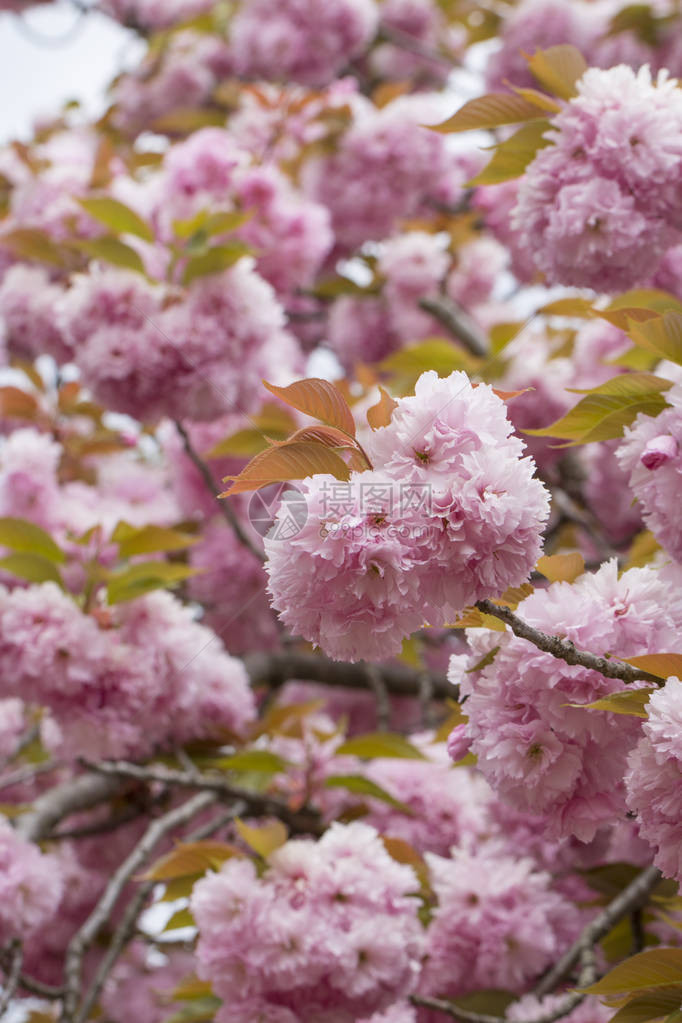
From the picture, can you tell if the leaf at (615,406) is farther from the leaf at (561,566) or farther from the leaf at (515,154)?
the leaf at (515,154)

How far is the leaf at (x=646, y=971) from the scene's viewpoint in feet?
3.14

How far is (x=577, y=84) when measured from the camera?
1273mm

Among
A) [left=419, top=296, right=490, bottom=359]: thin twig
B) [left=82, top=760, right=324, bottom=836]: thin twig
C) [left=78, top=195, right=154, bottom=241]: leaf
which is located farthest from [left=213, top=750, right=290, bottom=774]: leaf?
[left=419, top=296, right=490, bottom=359]: thin twig

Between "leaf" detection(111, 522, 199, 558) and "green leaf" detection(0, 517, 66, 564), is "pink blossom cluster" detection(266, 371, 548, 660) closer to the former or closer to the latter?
"leaf" detection(111, 522, 199, 558)

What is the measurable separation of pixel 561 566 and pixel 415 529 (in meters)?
0.27

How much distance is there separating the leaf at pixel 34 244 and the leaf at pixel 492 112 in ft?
4.64

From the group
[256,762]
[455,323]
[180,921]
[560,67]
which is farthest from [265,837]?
[455,323]

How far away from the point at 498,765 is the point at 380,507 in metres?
0.29

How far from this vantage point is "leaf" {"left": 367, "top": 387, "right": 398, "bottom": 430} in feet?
2.79

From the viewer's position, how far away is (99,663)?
174 cm

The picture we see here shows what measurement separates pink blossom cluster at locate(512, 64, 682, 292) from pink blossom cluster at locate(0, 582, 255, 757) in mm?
918

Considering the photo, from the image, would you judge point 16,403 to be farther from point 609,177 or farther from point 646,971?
point 646,971

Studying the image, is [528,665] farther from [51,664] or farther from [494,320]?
[494,320]

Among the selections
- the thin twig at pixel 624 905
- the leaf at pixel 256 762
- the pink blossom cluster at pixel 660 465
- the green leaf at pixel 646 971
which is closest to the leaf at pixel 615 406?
the pink blossom cluster at pixel 660 465
